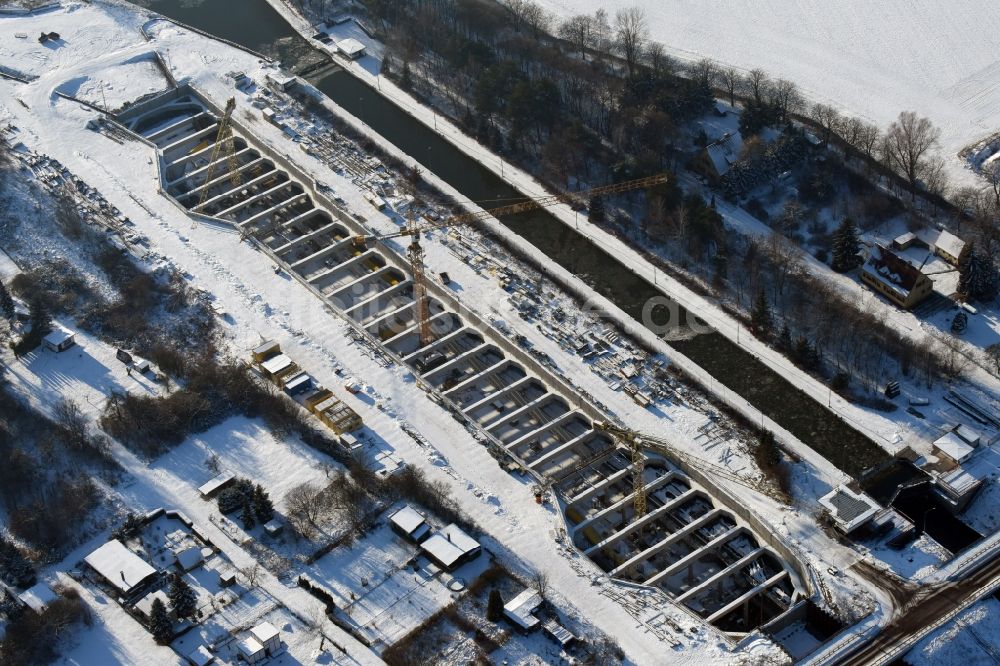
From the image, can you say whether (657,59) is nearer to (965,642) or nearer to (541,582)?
(541,582)

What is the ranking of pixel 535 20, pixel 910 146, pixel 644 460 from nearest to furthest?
pixel 644 460 < pixel 910 146 < pixel 535 20

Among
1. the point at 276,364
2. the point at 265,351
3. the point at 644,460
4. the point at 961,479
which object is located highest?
the point at 961,479

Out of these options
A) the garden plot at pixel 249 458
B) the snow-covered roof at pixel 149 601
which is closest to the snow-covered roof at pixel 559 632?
the garden plot at pixel 249 458

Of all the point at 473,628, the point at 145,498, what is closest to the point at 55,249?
the point at 145,498

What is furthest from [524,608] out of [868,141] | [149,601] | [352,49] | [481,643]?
[352,49]

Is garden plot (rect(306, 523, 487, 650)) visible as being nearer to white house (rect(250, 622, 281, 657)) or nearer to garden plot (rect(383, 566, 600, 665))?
garden plot (rect(383, 566, 600, 665))

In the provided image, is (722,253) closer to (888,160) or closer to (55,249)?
(888,160)

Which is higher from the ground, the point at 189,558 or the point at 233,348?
the point at 233,348
